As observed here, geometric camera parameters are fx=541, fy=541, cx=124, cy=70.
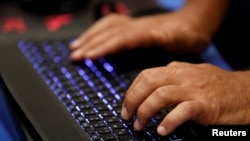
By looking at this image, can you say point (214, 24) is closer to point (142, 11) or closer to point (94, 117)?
point (142, 11)

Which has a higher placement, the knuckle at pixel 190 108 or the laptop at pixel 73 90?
the laptop at pixel 73 90

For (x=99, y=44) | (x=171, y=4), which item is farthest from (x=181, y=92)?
(x=171, y=4)

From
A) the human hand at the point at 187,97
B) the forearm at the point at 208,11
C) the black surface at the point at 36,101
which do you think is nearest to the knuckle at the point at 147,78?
the human hand at the point at 187,97

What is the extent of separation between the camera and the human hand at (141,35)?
41.2 inches

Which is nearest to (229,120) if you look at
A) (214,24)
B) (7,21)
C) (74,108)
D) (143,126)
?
(143,126)

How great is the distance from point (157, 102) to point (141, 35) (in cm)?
32

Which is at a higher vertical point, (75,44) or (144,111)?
(75,44)

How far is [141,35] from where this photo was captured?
1.08 m

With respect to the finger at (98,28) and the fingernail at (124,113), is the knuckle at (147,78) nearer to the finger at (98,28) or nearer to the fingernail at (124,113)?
the fingernail at (124,113)

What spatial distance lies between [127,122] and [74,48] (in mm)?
275

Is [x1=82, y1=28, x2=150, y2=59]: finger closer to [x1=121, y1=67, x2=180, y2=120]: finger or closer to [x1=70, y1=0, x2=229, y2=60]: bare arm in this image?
[x1=70, y1=0, x2=229, y2=60]: bare arm

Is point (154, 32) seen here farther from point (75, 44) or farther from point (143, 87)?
point (143, 87)

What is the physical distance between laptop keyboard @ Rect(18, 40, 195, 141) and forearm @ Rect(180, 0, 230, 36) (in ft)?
0.95

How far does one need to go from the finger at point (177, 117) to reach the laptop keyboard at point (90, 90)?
0.02 meters
